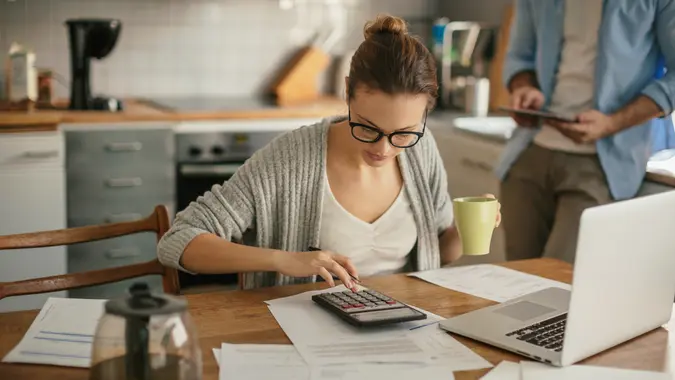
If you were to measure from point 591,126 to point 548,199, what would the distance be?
0.33 metres

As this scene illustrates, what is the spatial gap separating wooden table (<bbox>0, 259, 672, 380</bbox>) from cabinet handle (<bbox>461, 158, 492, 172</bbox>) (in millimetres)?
1653

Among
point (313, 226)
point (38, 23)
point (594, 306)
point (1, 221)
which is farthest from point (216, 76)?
point (594, 306)

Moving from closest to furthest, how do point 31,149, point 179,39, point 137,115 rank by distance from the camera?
point 31,149, point 137,115, point 179,39

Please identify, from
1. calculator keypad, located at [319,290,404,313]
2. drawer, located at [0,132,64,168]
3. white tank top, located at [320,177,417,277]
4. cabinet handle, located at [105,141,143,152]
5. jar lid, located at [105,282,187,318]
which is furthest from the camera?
cabinet handle, located at [105,141,143,152]

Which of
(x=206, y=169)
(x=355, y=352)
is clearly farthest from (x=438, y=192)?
(x=206, y=169)

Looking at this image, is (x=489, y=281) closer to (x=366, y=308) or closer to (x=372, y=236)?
(x=372, y=236)

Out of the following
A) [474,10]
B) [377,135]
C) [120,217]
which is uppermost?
[474,10]

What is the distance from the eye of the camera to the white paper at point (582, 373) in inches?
54.9

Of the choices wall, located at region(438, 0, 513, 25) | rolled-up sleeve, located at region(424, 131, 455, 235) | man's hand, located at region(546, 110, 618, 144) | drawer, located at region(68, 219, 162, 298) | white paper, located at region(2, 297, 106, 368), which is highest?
wall, located at region(438, 0, 513, 25)

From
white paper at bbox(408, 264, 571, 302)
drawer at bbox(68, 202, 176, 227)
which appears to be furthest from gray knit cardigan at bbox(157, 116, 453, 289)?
drawer at bbox(68, 202, 176, 227)

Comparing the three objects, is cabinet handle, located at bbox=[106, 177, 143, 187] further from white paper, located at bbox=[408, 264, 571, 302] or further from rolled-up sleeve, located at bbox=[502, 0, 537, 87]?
white paper, located at bbox=[408, 264, 571, 302]

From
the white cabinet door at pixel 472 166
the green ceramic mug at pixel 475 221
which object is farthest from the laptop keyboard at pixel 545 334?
the white cabinet door at pixel 472 166

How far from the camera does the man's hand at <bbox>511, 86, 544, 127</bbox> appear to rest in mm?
2656

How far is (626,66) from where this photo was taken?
8.19 ft
